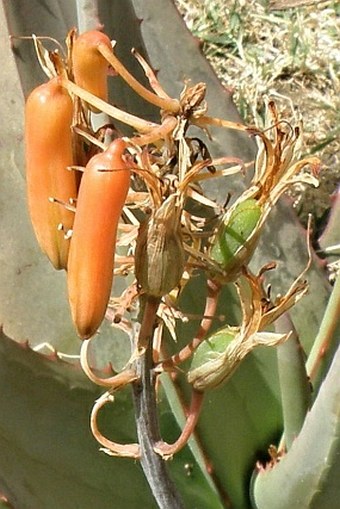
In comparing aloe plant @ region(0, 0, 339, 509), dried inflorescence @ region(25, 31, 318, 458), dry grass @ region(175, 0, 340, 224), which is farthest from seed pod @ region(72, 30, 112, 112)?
dry grass @ region(175, 0, 340, 224)

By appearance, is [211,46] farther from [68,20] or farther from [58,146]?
[58,146]

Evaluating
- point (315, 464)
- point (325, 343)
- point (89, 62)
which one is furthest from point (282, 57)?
point (89, 62)

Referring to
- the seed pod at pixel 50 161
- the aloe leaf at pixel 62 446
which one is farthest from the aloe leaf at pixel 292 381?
the seed pod at pixel 50 161

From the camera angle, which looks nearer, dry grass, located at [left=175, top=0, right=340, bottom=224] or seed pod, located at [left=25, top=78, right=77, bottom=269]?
seed pod, located at [left=25, top=78, right=77, bottom=269]

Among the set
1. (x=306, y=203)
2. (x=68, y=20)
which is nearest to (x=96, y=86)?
(x=68, y=20)

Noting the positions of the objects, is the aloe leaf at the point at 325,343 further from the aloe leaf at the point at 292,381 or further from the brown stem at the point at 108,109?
the brown stem at the point at 108,109

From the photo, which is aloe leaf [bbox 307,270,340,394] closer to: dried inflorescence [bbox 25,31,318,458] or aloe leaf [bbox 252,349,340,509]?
aloe leaf [bbox 252,349,340,509]

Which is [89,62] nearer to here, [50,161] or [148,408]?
[50,161]
